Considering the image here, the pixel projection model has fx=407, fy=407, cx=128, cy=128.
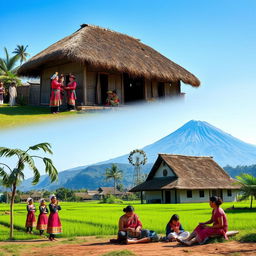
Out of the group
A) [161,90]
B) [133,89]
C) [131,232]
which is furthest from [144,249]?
[133,89]

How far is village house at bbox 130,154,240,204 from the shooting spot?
31.3 m

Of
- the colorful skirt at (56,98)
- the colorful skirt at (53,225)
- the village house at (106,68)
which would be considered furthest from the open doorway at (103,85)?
the colorful skirt at (53,225)

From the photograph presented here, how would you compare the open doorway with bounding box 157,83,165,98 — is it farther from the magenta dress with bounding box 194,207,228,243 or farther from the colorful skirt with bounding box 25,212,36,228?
the magenta dress with bounding box 194,207,228,243

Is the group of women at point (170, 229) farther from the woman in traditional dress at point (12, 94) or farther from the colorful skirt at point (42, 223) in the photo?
the woman in traditional dress at point (12, 94)

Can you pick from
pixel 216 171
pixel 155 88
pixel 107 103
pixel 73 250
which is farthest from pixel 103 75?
pixel 216 171

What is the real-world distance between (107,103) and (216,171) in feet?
77.5

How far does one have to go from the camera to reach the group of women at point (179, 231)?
25.4ft

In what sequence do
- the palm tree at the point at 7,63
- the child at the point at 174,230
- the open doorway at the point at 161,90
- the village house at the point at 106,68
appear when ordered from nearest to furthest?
the child at the point at 174,230 < the village house at the point at 106,68 < the open doorway at the point at 161,90 < the palm tree at the point at 7,63

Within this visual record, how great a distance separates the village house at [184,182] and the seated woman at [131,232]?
21.3 metres

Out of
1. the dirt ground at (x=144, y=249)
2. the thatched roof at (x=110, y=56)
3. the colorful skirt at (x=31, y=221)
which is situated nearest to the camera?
the dirt ground at (x=144, y=249)

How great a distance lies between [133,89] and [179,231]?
1050 centimetres

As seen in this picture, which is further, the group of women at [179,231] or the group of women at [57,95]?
the group of women at [57,95]

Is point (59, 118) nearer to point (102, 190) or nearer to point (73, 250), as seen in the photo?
point (73, 250)

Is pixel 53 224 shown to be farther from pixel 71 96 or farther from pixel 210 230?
pixel 71 96
